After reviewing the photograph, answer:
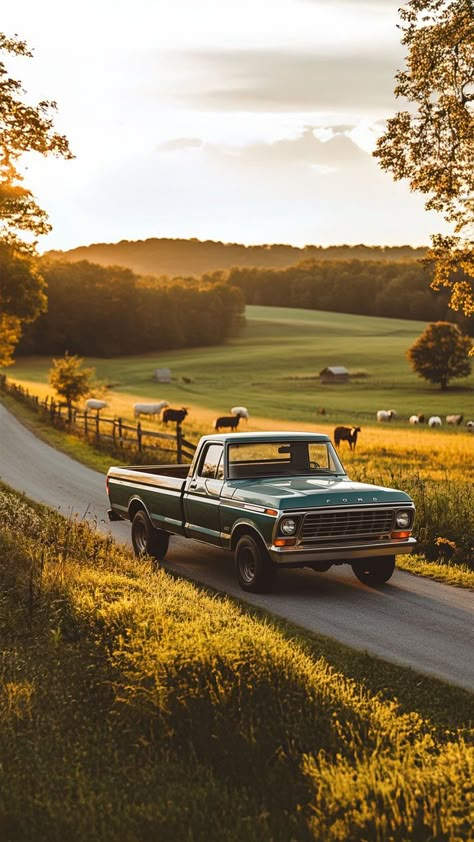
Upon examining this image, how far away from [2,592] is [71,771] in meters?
4.44

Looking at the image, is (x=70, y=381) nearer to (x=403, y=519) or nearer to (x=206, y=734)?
(x=403, y=519)

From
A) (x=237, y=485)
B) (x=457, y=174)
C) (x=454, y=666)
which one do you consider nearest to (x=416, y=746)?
(x=454, y=666)

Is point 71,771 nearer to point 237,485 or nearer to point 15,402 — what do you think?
point 237,485

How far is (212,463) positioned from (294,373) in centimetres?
9052

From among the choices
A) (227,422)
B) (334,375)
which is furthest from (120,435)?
(334,375)

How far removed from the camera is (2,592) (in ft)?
35.4

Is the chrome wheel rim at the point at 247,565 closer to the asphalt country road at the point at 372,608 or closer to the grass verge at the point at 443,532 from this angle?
the asphalt country road at the point at 372,608

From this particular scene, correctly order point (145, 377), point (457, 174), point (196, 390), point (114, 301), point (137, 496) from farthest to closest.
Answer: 1. point (114, 301)
2. point (145, 377)
3. point (196, 390)
4. point (457, 174)
5. point (137, 496)

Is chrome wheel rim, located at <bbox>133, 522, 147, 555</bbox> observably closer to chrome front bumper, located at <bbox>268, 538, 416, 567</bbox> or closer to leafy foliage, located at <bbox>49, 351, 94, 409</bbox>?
chrome front bumper, located at <bbox>268, 538, 416, 567</bbox>

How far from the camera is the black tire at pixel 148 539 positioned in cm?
1579

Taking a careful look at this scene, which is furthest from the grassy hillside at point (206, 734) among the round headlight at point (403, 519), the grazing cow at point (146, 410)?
the grazing cow at point (146, 410)

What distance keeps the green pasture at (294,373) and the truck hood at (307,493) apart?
160ft

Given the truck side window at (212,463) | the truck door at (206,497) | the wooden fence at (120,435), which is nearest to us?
the truck door at (206,497)

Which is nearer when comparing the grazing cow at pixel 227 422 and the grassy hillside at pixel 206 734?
the grassy hillside at pixel 206 734
